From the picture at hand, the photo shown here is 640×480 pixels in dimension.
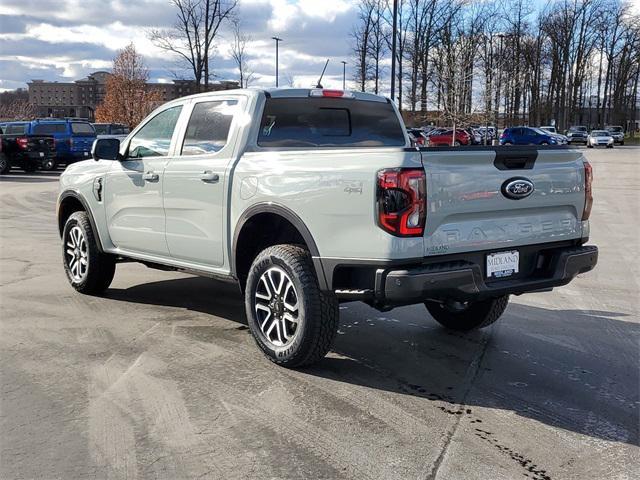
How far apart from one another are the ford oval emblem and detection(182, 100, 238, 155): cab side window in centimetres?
215

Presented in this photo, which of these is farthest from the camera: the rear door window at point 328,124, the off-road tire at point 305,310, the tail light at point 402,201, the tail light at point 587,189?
the rear door window at point 328,124

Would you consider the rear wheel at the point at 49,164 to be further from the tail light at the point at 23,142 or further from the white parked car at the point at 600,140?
the white parked car at the point at 600,140

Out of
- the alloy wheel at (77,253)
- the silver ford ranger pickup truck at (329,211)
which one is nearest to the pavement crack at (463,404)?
the silver ford ranger pickup truck at (329,211)

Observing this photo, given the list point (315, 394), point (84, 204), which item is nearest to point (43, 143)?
point (84, 204)

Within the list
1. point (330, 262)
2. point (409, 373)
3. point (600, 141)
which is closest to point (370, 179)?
point (330, 262)

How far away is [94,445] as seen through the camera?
11.0 ft

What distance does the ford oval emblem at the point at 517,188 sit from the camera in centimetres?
402

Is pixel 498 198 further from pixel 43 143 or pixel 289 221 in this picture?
pixel 43 143

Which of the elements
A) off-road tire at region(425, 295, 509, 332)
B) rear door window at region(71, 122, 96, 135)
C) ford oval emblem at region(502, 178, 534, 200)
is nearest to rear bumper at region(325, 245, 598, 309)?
ford oval emblem at region(502, 178, 534, 200)

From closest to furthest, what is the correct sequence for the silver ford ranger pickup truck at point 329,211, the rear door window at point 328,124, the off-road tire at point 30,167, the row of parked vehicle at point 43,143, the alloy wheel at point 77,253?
1. the silver ford ranger pickup truck at point 329,211
2. the rear door window at point 328,124
3. the alloy wheel at point 77,253
4. the row of parked vehicle at point 43,143
5. the off-road tire at point 30,167

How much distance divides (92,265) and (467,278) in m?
3.92

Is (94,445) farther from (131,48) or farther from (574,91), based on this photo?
(574,91)

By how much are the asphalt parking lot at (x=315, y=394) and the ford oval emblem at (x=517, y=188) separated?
1.25 metres

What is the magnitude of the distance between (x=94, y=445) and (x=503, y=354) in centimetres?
298
